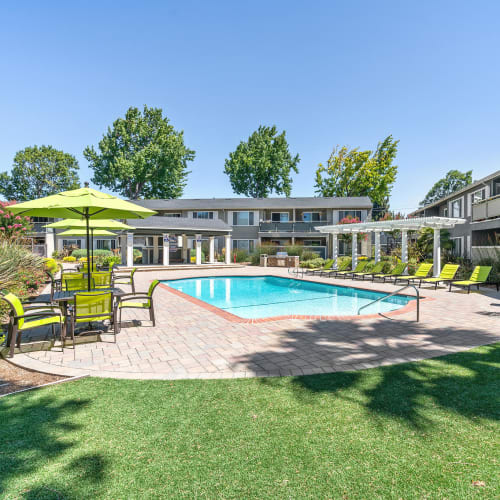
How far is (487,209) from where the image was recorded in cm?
1858

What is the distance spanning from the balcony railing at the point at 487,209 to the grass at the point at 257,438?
58.0 feet

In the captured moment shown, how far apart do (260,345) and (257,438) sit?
2899 millimetres

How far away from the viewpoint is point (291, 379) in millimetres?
4250

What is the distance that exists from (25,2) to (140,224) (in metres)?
14.3

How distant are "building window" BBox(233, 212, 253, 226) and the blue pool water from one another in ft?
48.4

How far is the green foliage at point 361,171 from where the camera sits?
38.7 m

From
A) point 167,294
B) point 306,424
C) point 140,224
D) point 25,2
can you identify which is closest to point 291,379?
point 306,424

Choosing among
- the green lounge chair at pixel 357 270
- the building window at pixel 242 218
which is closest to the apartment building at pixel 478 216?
the green lounge chair at pixel 357 270

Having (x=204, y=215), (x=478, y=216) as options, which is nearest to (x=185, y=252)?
(x=204, y=215)

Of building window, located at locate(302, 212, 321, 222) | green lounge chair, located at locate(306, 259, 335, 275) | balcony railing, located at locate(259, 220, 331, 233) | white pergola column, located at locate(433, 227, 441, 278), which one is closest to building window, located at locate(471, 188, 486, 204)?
white pergola column, located at locate(433, 227, 441, 278)

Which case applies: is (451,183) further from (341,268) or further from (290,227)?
(341,268)

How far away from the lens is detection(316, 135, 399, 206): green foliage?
3872cm

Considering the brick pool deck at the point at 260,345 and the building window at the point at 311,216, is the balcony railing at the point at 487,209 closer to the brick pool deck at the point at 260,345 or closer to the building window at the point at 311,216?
the brick pool deck at the point at 260,345

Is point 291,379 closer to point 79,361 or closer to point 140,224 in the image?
point 79,361
